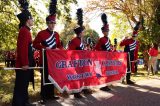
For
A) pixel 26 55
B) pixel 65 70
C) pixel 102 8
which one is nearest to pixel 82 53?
pixel 65 70

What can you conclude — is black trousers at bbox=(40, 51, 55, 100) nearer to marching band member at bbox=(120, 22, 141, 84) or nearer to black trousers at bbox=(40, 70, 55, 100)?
black trousers at bbox=(40, 70, 55, 100)

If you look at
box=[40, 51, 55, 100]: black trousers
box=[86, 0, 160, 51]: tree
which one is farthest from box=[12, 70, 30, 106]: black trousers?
box=[86, 0, 160, 51]: tree

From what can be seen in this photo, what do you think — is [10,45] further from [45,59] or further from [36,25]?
[45,59]

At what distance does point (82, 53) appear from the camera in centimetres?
1127

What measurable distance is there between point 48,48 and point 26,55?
151 cm

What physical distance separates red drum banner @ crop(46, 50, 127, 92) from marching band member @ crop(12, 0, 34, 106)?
0.98 metres

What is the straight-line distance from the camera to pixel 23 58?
8.56m

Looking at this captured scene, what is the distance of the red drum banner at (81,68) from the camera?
9.90m

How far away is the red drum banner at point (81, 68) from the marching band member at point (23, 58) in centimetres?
98

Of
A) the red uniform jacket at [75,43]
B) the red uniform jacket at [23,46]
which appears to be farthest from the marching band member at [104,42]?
the red uniform jacket at [23,46]

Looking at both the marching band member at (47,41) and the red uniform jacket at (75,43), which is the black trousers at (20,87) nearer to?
the marching band member at (47,41)

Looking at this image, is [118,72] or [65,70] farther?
[118,72]

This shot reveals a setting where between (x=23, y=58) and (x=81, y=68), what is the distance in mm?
2891

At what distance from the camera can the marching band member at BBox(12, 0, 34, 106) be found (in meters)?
8.55
